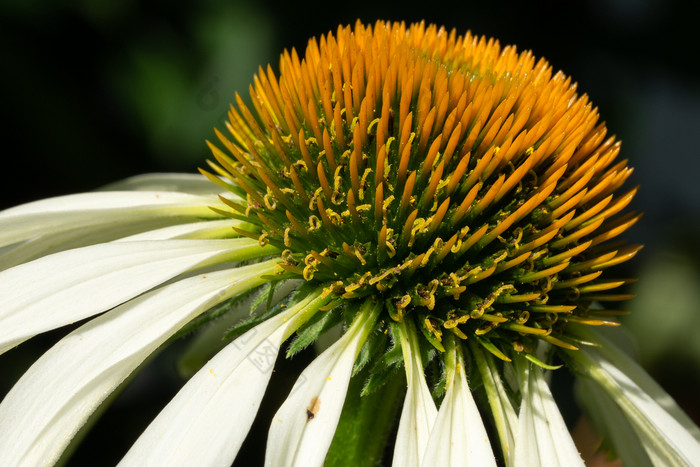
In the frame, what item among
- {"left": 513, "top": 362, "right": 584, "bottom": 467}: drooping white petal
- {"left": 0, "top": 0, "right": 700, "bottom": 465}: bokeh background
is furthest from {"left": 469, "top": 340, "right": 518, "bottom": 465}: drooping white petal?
{"left": 0, "top": 0, "right": 700, "bottom": 465}: bokeh background

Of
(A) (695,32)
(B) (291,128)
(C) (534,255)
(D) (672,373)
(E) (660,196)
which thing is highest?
(A) (695,32)

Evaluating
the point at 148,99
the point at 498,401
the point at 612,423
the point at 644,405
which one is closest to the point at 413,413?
the point at 498,401

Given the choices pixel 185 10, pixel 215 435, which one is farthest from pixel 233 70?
pixel 215 435

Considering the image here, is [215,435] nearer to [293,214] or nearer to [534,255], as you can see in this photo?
[293,214]

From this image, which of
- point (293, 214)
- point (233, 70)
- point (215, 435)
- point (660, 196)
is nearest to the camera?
point (215, 435)

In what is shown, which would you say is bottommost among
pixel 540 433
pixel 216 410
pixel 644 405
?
pixel 216 410

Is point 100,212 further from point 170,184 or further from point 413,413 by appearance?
point 413,413

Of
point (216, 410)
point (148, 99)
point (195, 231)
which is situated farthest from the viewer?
point (148, 99)

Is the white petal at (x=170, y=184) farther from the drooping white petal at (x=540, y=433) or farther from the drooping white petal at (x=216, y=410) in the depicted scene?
the drooping white petal at (x=540, y=433)
